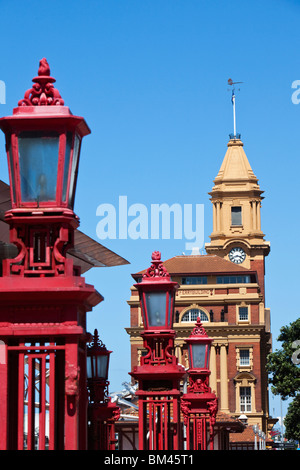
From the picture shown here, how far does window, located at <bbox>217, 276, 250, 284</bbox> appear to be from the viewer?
109250 mm

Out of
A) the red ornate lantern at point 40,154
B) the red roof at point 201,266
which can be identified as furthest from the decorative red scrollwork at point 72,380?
the red roof at point 201,266

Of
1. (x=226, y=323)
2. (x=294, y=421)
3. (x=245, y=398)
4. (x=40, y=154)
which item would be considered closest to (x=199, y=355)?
(x=40, y=154)

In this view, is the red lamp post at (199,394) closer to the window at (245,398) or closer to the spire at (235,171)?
the window at (245,398)

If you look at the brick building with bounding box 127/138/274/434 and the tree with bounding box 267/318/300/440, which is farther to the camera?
the brick building with bounding box 127/138/274/434

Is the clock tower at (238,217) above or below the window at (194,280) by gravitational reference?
above

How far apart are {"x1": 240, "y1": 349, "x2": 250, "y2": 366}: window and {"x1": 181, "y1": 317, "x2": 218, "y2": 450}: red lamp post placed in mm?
80523

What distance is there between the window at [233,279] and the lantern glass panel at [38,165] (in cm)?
10041

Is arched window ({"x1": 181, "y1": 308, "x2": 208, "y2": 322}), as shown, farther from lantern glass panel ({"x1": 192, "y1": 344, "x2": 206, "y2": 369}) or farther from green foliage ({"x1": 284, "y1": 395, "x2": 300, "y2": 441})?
lantern glass panel ({"x1": 192, "y1": 344, "x2": 206, "y2": 369})

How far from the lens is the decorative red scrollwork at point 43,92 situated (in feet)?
A: 30.9

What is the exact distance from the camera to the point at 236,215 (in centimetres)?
12169

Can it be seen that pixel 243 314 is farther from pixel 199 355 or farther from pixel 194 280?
pixel 199 355

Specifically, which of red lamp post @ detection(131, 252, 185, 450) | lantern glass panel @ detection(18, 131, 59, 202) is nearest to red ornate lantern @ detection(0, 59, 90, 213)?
lantern glass panel @ detection(18, 131, 59, 202)
